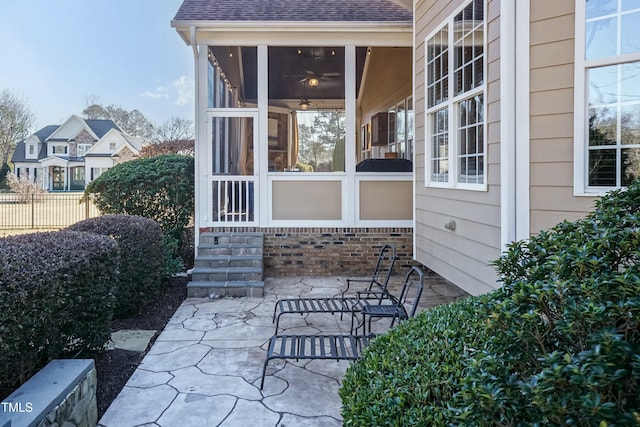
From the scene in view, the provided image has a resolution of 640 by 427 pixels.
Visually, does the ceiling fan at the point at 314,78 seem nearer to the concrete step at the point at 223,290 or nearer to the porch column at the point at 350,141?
the porch column at the point at 350,141

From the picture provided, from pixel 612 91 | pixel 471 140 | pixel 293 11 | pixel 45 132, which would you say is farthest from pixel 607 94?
pixel 45 132

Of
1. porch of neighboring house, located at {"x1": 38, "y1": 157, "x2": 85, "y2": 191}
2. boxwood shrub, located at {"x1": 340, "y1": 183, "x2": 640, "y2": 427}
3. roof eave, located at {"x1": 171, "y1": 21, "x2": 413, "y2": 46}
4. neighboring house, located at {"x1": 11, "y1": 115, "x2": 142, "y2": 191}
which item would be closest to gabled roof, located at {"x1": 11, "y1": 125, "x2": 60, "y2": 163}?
neighboring house, located at {"x1": 11, "y1": 115, "x2": 142, "y2": 191}

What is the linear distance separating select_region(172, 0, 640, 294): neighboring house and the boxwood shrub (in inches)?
Answer: 72.0

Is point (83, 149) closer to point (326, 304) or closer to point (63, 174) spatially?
point (63, 174)

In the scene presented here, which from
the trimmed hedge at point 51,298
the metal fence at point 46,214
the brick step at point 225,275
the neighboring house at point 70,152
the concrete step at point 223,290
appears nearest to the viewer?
the trimmed hedge at point 51,298

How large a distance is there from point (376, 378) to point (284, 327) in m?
2.92

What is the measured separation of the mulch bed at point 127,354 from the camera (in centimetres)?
321

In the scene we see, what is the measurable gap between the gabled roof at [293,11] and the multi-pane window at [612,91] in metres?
4.30

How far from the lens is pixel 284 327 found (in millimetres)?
4617

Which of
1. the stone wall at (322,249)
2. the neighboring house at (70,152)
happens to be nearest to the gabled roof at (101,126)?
the neighboring house at (70,152)

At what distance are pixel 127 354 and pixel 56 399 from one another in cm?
168

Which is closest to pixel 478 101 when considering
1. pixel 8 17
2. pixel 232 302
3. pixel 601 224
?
pixel 601 224

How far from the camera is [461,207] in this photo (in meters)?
4.47

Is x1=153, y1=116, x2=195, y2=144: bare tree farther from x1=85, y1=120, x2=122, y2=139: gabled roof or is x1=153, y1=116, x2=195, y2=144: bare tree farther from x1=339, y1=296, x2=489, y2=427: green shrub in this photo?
x1=339, y1=296, x2=489, y2=427: green shrub
